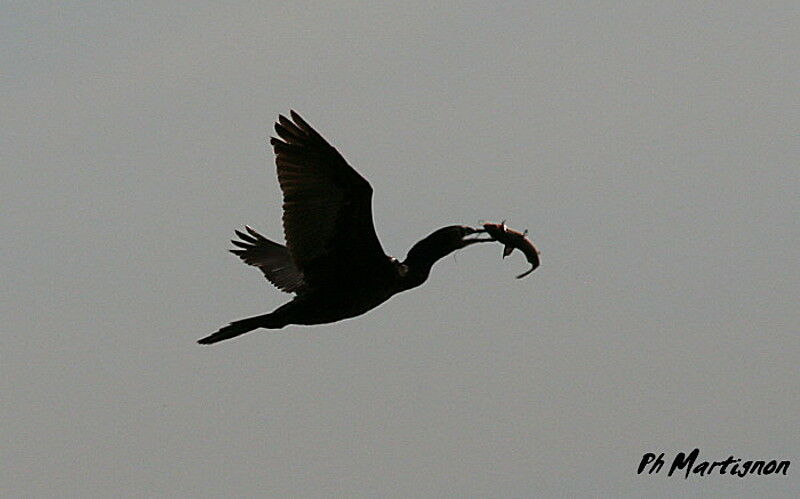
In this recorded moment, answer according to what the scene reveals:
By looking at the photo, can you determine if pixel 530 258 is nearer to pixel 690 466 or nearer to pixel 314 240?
pixel 314 240

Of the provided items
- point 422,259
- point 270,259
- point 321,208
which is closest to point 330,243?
point 321,208

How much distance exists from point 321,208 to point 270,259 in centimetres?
425

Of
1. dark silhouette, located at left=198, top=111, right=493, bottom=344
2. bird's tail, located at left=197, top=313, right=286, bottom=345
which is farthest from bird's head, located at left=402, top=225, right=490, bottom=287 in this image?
bird's tail, located at left=197, top=313, right=286, bottom=345

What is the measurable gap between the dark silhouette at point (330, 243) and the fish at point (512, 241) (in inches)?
5.6

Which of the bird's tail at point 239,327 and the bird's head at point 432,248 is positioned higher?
the bird's head at point 432,248

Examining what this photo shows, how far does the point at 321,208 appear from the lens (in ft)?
55.7

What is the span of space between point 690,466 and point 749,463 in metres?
0.79

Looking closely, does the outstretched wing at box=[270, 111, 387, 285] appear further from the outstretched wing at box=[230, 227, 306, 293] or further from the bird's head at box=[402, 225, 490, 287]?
Result: the outstretched wing at box=[230, 227, 306, 293]

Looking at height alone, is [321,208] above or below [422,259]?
above

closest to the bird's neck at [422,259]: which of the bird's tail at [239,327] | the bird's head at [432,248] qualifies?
the bird's head at [432,248]

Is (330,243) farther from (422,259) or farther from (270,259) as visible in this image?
(270,259)

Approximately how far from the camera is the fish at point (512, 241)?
18000 millimetres

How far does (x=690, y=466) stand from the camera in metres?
22.2

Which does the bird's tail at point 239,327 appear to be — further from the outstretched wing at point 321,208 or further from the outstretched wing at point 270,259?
the outstretched wing at point 270,259
